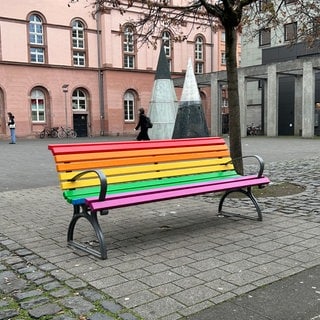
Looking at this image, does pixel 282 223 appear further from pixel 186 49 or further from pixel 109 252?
pixel 186 49

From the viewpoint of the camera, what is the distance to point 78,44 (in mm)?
40906

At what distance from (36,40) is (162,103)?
23.9 meters

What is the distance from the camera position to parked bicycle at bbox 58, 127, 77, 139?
38525 millimetres

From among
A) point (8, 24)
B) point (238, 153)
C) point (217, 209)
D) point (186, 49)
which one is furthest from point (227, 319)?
point (186, 49)

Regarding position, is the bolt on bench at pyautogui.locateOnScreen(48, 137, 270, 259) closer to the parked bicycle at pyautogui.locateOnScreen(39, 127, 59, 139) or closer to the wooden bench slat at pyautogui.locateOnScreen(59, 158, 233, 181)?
the wooden bench slat at pyautogui.locateOnScreen(59, 158, 233, 181)

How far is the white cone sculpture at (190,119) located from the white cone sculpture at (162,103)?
178 centimetres

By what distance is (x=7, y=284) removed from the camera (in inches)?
155

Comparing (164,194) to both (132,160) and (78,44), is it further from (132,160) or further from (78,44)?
(78,44)

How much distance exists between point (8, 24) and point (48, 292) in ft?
120

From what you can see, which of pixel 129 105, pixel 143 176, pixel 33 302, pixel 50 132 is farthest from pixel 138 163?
pixel 129 105

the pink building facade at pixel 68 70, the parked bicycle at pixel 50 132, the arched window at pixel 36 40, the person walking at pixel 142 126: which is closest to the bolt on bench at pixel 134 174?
the person walking at pixel 142 126

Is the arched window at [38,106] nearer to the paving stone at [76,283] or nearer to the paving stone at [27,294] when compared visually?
the paving stone at [76,283]

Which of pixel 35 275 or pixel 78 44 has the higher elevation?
pixel 78 44

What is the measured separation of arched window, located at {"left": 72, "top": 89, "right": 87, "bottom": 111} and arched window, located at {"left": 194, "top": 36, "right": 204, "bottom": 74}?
14764mm
